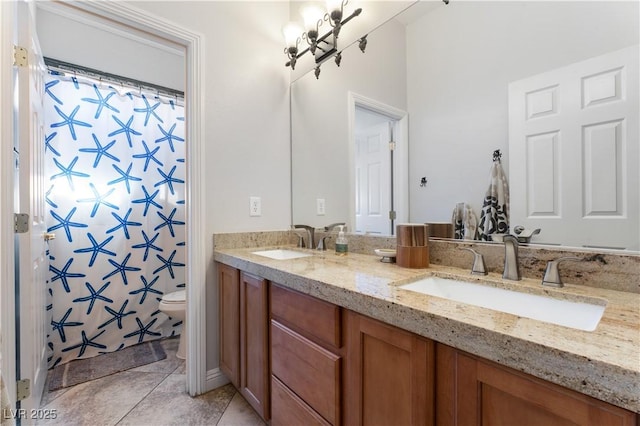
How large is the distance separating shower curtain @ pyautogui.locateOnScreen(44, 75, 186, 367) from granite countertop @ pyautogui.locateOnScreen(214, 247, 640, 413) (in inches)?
75.1

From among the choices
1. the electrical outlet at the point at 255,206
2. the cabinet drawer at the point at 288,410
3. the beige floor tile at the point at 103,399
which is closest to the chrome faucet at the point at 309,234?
the electrical outlet at the point at 255,206

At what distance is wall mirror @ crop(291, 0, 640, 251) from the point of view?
2.99 ft

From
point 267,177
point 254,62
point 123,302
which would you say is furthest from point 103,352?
point 254,62

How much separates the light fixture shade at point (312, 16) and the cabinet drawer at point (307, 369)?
67.4 inches

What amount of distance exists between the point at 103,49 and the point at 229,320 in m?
2.42

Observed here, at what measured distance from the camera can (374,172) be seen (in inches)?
62.8

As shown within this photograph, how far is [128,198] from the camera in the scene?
7.73 ft

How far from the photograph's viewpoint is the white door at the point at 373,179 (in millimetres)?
1531

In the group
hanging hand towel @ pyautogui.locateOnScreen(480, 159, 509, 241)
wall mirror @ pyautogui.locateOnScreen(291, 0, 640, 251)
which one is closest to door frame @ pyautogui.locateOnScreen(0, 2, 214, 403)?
wall mirror @ pyautogui.locateOnScreen(291, 0, 640, 251)

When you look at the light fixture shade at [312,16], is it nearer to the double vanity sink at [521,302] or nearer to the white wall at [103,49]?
the white wall at [103,49]

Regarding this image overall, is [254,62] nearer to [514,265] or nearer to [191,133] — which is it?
[191,133]

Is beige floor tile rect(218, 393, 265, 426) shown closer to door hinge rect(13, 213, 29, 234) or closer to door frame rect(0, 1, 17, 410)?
door frame rect(0, 1, 17, 410)

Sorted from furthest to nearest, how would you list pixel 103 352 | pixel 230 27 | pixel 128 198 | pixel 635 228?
pixel 128 198 < pixel 103 352 < pixel 230 27 < pixel 635 228

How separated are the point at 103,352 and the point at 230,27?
8.15ft
